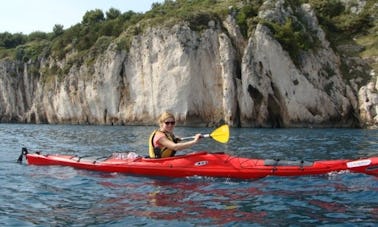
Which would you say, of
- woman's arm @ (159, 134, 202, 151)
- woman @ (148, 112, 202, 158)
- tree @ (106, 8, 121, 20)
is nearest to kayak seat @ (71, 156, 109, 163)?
woman @ (148, 112, 202, 158)

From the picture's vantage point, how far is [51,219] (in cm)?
860

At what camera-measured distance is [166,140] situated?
42.2 ft

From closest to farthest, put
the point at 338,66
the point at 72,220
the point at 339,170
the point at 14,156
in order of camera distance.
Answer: the point at 72,220 → the point at 339,170 → the point at 14,156 → the point at 338,66

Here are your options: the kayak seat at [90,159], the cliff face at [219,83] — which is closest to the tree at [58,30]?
the cliff face at [219,83]

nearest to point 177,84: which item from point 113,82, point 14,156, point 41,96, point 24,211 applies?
point 113,82

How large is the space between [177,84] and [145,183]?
3598cm

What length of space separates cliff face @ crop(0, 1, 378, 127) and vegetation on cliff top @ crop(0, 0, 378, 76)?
1.11 metres

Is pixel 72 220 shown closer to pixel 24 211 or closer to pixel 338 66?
pixel 24 211

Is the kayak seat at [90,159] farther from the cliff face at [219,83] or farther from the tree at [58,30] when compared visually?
the tree at [58,30]

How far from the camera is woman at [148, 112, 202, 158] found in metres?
12.7

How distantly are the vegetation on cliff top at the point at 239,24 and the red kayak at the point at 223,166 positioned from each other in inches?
1339

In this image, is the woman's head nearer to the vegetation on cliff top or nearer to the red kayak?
the red kayak

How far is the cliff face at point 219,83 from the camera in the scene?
43188 mm

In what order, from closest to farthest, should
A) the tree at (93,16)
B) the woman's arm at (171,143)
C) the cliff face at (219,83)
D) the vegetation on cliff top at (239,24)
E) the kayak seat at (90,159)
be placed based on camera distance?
1. the woman's arm at (171,143)
2. the kayak seat at (90,159)
3. the cliff face at (219,83)
4. the vegetation on cliff top at (239,24)
5. the tree at (93,16)
